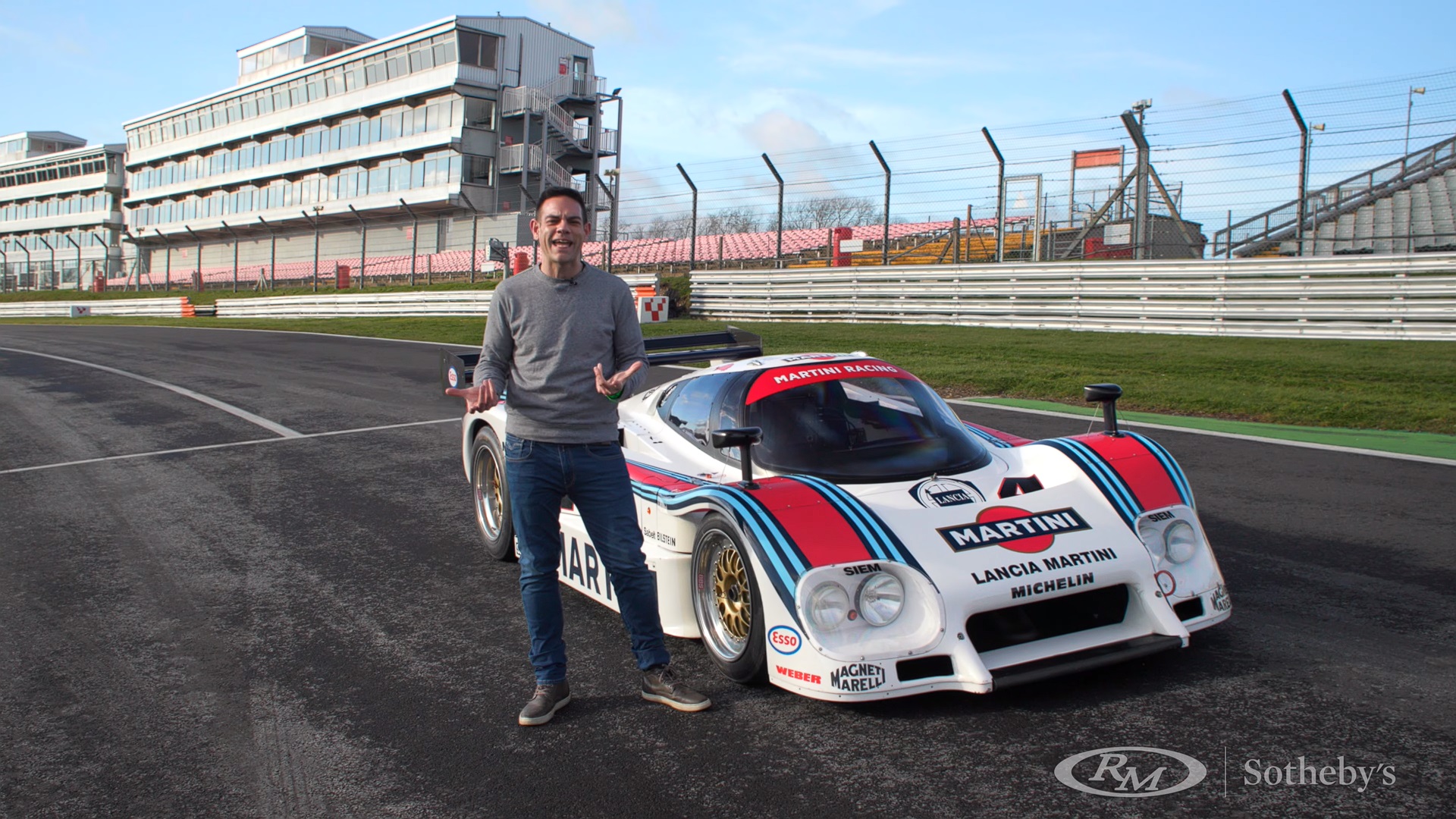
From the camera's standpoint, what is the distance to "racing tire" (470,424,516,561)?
574cm

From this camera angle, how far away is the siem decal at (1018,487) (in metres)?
4.36

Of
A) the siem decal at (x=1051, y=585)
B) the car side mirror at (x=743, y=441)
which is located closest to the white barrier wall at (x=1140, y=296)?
the siem decal at (x=1051, y=585)

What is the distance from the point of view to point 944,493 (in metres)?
4.30

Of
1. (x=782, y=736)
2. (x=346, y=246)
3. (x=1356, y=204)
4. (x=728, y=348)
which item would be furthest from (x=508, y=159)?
(x=782, y=736)

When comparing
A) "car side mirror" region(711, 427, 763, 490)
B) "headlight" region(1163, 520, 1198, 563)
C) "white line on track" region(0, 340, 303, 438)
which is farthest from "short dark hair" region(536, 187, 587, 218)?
"white line on track" region(0, 340, 303, 438)

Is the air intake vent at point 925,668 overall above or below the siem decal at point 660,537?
below

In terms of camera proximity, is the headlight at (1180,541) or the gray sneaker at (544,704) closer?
the gray sneaker at (544,704)

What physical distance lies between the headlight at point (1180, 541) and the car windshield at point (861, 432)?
865mm

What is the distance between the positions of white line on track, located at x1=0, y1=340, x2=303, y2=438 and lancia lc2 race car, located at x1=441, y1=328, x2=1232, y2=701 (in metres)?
5.67

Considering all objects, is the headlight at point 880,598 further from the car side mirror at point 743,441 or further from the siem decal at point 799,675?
the car side mirror at point 743,441

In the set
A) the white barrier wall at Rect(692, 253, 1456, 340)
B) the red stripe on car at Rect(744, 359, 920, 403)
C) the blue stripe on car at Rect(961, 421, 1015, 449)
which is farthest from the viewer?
the white barrier wall at Rect(692, 253, 1456, 340)

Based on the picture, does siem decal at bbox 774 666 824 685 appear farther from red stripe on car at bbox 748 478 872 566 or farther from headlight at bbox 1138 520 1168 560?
headlight at bbox 1138 520 1168 560

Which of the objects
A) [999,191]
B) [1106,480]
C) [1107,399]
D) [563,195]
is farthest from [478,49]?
[1106,480]

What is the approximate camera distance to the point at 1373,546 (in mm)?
5371
